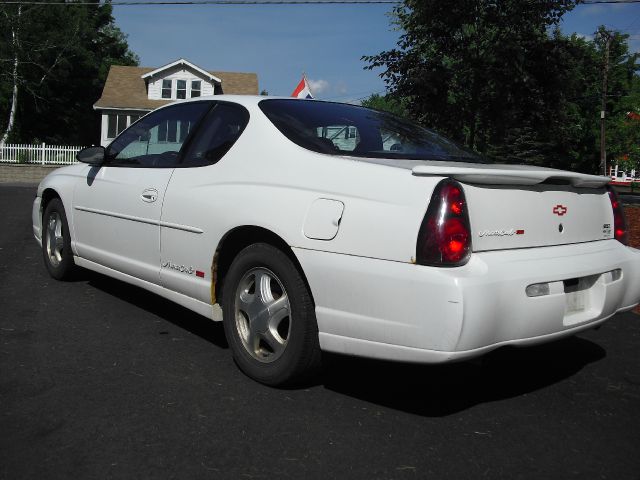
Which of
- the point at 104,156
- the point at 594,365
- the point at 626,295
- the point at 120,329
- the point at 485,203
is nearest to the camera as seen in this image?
the point at 485,203

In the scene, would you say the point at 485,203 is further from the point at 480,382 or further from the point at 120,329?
the point at 120,329

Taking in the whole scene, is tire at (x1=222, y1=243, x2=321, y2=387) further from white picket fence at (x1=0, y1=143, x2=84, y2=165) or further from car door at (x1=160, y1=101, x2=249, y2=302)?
white picket fence at (x1=0, y1=143, x2=84, y2=165)

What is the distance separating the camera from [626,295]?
352 centimetres

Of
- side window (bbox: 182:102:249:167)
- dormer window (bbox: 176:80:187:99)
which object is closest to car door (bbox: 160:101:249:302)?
side window (bbox: 182:102:249:167)

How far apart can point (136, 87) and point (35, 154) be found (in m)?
10.7

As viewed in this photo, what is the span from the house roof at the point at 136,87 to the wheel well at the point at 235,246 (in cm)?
3752

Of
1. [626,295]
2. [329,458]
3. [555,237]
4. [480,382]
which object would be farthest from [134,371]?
[626,295]

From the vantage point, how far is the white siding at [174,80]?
40.1m

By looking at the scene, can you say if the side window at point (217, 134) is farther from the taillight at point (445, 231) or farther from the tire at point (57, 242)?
the tire at point (57, 242)

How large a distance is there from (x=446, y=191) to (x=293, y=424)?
1249 mm

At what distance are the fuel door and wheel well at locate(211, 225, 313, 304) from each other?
209 millimetres

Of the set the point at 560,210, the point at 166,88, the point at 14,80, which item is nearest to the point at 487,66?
the point at 560,210

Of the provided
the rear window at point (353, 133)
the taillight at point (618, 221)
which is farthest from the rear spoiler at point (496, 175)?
the rear window at point (353, 133)

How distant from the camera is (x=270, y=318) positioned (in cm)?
334
